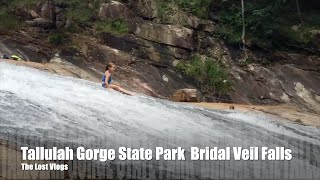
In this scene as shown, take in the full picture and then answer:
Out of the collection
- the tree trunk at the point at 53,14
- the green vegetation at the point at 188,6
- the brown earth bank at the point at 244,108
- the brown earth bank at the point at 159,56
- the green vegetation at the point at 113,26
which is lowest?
the brown earth bank at the point at 244,108

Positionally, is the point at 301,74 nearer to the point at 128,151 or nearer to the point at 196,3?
the point at 196,3

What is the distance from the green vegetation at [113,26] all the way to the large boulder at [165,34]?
0.39m

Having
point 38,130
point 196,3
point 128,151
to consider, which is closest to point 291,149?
point 128,151

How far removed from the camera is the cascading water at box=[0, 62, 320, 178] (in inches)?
316

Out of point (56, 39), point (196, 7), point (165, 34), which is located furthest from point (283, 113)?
point (56, 39)

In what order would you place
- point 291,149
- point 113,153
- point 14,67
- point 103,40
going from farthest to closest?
1. point 103,40
2. point 14,67
3. point 291,149
4. point 113,153

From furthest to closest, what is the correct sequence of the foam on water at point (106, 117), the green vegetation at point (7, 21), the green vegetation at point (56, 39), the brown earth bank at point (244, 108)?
the green vegetation at point (7, 21) < the green vegetation at point (56, 39) < the brown earth bank at point (244, 108) < the foam on water at point (106, 117)

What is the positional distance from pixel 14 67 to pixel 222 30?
12.2 m

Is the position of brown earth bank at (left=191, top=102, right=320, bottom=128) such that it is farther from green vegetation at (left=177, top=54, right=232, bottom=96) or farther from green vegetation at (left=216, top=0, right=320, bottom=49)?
green vegetation at (left=216, top=0, right=320, bottom=49)

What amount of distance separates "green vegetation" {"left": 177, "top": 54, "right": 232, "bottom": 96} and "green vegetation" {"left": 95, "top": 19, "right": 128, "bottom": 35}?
11.6ft

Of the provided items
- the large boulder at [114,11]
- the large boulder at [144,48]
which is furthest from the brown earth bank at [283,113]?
the large boulder at [114,11]

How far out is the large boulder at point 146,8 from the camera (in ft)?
72.6

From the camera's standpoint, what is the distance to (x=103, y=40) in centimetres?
2095

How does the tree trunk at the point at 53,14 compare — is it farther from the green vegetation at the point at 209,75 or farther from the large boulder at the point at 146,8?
the green vegetation at the point at 209,75
